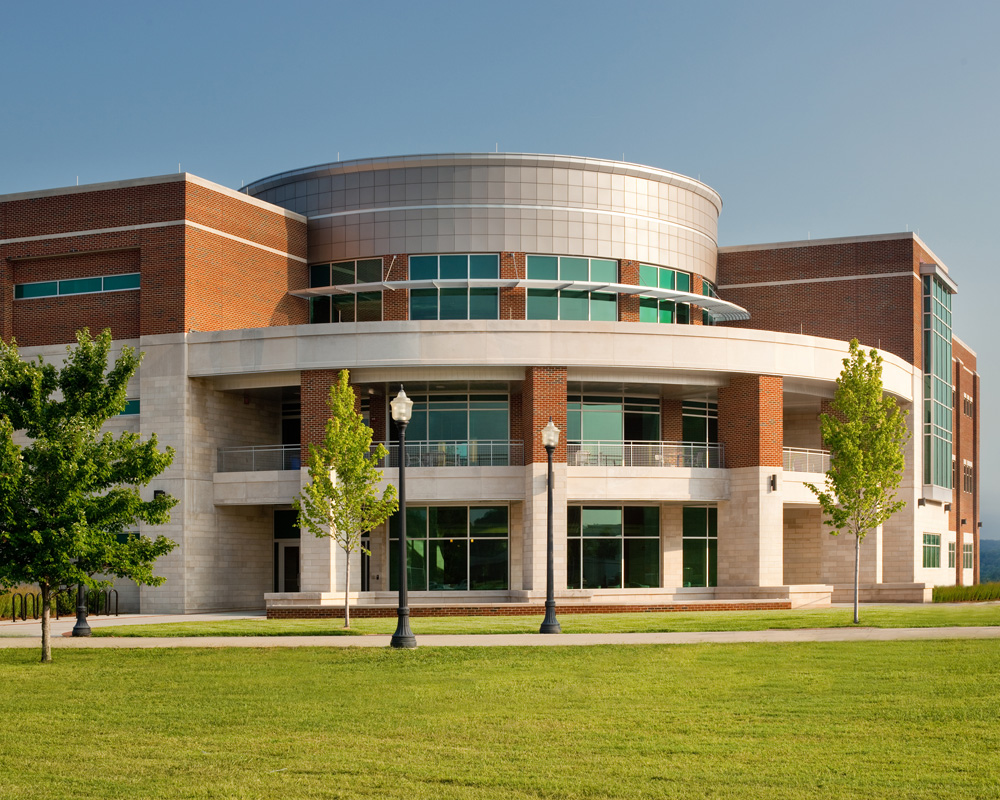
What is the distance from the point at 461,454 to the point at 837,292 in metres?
19.8

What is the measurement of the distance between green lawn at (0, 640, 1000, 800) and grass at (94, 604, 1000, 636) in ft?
21.5

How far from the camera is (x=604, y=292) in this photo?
43875mm

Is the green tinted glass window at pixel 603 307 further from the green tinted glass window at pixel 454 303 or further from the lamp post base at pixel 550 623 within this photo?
the lamp post base at pixel 550 623

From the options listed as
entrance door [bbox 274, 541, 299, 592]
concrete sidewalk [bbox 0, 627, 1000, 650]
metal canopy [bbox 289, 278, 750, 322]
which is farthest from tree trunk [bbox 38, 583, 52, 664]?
metal canopy [bbox 289, 278, 750, 322]

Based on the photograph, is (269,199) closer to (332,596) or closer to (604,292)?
(604,292)

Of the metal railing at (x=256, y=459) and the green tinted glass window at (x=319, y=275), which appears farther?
the green tinted glass window at (x=319, y=275)

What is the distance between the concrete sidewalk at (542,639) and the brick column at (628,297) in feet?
65.4

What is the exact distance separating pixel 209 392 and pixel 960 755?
3189 cm

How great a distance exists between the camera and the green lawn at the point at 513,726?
1005 cm

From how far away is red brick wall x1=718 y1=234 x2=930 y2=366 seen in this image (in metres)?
48.7

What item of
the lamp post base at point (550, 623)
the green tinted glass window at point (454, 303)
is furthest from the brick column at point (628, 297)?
the lamp post base at point (550, 623)

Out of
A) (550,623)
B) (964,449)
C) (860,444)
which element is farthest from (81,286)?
(964,449)

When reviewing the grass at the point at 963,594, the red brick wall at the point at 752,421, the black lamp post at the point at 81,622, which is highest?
the red brick wall at the point at 752,421

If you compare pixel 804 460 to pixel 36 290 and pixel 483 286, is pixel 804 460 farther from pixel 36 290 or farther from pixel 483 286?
pixel 36 290
